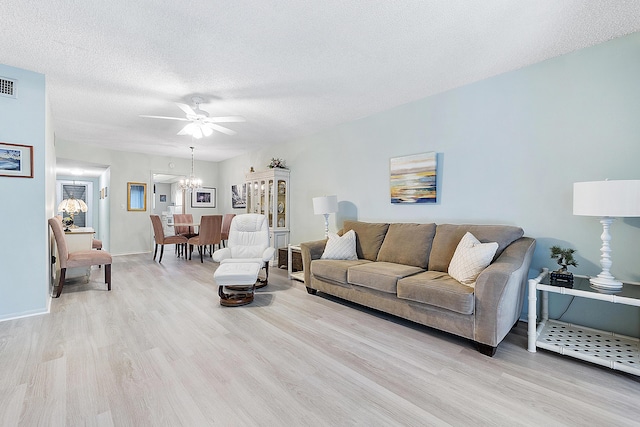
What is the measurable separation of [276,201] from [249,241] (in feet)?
4.68

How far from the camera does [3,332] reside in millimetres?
2434

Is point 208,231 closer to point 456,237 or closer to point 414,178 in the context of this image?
point 414,178

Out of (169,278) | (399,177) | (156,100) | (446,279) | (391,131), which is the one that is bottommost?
(169,278)

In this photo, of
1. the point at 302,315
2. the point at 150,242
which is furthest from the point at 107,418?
the point at 150,242

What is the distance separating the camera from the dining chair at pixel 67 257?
3328mm

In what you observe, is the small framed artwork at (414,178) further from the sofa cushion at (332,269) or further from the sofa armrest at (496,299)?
the sofa armrest at (496,299)

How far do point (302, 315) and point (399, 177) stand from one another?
2.07m

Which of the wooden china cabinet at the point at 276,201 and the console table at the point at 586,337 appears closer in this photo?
the console table at the point at 586,337

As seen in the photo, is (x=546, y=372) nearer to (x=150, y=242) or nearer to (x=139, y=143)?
(x=139, y=143)

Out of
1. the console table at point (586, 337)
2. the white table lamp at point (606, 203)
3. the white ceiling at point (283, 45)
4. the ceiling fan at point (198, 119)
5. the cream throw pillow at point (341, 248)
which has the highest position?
the white ceiling at point (283, 45)

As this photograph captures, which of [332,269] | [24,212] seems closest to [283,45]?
[332,269]

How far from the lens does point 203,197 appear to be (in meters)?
7.84

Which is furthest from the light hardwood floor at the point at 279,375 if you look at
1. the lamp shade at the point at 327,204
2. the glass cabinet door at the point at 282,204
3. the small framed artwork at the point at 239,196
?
the small framed artwork at the point at 239,196

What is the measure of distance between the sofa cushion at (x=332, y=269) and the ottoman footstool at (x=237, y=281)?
0.70 meters
